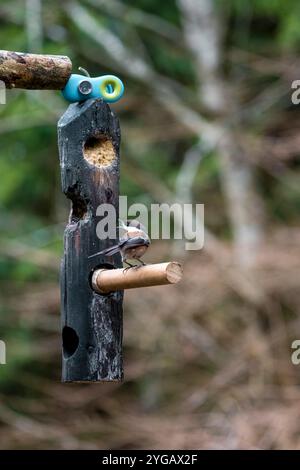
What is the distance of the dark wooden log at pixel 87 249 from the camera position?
15.1ft

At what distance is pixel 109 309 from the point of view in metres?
4.64

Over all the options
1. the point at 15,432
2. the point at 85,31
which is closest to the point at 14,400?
the point at 15,432

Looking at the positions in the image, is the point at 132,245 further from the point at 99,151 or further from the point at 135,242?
the point at 99,151

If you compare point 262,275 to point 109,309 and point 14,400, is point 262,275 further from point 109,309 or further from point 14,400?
point 109,309

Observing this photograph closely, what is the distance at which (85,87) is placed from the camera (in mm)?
4684

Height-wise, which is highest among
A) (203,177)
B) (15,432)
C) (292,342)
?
(203,177)

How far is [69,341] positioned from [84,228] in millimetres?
512

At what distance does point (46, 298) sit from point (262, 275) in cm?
260

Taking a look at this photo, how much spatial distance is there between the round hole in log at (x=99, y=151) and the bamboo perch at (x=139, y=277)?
0.53 metres

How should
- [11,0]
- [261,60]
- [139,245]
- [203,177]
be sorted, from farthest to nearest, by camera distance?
[203,177] → [11,0] → [261,60] → [139,245]
